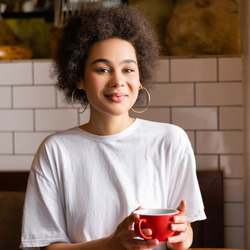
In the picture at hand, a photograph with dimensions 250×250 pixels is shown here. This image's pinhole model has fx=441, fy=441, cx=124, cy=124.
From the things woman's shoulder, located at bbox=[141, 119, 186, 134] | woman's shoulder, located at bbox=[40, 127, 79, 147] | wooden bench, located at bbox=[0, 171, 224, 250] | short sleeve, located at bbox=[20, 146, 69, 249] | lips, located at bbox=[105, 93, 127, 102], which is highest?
lips, located at bbox=[105, 93, 127, 102]

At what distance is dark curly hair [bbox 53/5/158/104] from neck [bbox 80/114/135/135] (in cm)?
12

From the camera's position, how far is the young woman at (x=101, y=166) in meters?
1.20

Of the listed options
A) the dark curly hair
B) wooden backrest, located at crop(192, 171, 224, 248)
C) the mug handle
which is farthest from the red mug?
wooden backrest, located at crop(192, 171, 224, 248)

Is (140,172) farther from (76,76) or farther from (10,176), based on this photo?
(10,176)

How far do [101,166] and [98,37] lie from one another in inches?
14.0

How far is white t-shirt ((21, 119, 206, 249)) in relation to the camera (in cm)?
121

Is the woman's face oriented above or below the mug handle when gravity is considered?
above

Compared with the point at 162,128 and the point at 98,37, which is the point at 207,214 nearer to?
the point at 162,128

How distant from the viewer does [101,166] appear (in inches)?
48.6

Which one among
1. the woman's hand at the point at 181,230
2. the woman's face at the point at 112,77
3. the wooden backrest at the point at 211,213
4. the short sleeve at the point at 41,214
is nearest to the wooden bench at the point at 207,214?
the wooden backrest at the point at 211,213

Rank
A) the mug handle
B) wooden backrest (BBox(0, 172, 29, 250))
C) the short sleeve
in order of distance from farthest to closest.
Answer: wooden backrest (BBox(0, 172, 29, 250))
the short sleeve
the mug handle

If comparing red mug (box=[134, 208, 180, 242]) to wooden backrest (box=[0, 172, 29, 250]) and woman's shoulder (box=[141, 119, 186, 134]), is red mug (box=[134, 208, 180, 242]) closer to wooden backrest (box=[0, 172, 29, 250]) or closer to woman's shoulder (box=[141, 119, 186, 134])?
woman's shoulder (box=[141, 119, 186, 134])

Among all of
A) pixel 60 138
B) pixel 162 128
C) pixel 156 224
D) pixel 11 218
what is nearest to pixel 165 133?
pixel 162 128

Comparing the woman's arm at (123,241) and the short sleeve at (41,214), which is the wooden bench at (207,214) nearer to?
the short sleeve at (41,214)
